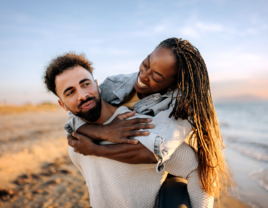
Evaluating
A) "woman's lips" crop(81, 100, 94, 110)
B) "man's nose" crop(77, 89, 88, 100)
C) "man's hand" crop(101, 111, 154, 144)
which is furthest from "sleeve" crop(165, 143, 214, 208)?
"man's nose" crop(77, 89, 88, 100)

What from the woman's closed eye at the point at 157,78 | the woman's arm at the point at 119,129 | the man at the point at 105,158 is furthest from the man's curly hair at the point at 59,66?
the woman's closed eye at the point at 157,78

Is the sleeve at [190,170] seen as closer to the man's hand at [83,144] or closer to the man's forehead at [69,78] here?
the man's hand at [83,144]

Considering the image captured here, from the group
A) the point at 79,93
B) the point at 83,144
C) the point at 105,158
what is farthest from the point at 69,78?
the point at 105,158

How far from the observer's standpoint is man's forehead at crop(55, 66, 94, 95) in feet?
6.72

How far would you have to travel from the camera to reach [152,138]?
1.49m

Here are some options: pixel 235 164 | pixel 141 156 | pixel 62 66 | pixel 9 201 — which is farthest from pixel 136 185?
pixel 235 164

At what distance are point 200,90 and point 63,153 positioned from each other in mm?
6243

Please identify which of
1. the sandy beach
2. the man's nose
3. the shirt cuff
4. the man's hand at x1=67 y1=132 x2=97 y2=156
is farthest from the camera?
the sandy beach

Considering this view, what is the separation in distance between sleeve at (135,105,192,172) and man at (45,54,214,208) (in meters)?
0.09

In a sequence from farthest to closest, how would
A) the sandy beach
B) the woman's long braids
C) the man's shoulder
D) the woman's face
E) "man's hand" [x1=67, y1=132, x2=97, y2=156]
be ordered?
the sandy beach, the man's shoulder, "man's hand" [x1=67, y1=132, x2=97, y2=156], the woman's face, the woman's long braids

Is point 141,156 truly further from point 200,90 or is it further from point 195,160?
point 200,90

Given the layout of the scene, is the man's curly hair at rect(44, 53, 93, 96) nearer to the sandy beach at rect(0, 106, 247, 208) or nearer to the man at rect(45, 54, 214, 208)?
the man at rect(45, 54, 214, 208)

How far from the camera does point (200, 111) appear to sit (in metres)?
1.56

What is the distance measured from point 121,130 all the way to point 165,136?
417 millimetres
